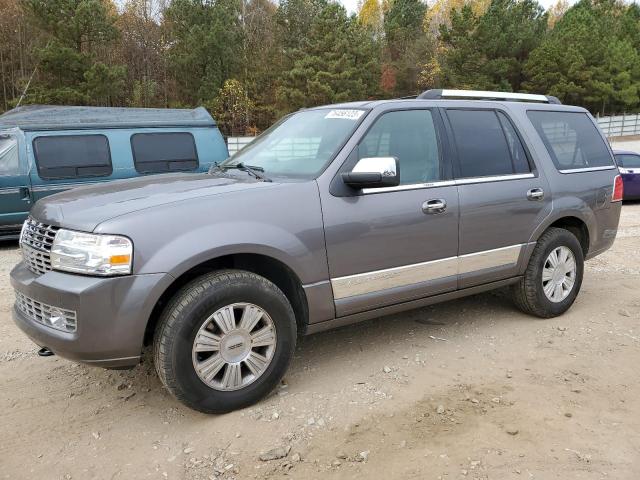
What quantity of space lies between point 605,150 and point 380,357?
3.04 metres

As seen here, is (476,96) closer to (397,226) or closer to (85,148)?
(397,226)

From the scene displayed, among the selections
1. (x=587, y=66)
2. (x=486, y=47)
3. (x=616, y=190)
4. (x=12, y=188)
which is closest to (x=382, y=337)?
(x=616, y=190)

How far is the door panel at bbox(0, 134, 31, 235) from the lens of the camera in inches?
328

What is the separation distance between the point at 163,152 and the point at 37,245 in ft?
21.8

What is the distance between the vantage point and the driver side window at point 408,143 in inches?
148

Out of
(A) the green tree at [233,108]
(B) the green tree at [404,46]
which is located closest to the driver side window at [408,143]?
(A) the green tree at [233,108]

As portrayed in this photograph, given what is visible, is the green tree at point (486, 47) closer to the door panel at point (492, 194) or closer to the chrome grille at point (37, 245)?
the door panel at point (492, 194)

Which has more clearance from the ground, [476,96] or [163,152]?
[476,96]

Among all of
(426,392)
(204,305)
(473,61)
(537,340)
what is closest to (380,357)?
(426,392)

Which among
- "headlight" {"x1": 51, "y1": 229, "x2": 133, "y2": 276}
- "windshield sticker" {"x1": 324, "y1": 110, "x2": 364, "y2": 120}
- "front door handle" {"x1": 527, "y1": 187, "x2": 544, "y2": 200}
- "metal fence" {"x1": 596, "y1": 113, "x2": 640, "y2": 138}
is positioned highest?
"windshield sticker" {"x1": 324, "y1": 110, "x2": 364, "y2": 120}

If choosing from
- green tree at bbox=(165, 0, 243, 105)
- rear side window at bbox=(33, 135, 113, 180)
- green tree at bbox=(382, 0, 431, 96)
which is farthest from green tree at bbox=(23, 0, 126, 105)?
green tree at bbox=(382, 0, 431, 96)

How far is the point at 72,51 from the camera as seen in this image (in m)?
22.8

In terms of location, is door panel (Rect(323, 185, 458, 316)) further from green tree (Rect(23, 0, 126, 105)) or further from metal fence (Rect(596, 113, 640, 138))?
metal fence (Rect(596, 113, 640, 138))

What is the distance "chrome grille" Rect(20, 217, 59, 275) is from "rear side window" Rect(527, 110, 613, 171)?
3797 mm
